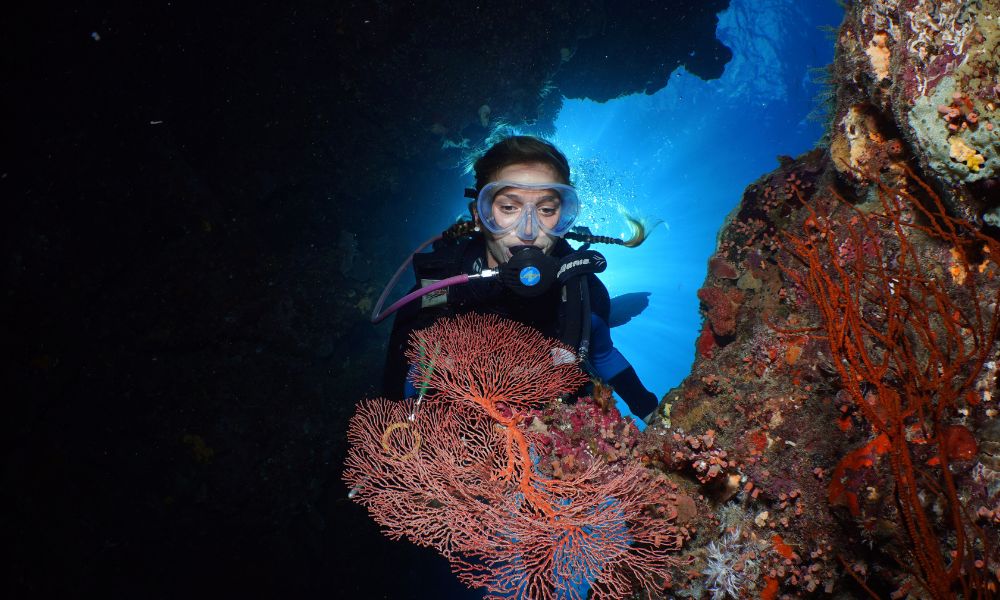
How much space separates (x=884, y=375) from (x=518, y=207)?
9.31ft

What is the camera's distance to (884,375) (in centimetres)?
212

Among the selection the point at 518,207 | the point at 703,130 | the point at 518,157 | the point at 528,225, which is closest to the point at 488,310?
the point at 528,225

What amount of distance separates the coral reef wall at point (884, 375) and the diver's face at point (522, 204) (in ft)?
6.44

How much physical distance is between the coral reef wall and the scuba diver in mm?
1245

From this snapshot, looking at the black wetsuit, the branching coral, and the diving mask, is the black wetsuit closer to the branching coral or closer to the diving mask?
the diving mask

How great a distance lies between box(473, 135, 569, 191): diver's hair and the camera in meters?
4.04

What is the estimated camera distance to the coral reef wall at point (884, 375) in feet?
5.65

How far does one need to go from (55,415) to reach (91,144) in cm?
348

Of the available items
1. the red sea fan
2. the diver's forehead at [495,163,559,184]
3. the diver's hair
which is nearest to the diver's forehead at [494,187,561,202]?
the diver's forehead at [495,163,559,184]

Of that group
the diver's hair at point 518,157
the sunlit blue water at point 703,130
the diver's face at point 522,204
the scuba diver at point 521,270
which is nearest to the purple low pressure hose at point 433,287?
the scuba diver at point 521,270

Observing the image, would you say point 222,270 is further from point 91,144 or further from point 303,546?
point 303,546

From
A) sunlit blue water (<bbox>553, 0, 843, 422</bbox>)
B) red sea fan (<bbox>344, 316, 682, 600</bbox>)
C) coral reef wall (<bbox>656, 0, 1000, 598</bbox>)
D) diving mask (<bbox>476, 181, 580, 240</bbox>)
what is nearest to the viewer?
coral reef wall (<bbox>656, 0, 1000, 598</bbox>)

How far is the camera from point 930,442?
184 cm

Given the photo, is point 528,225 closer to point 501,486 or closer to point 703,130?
point 501,486
